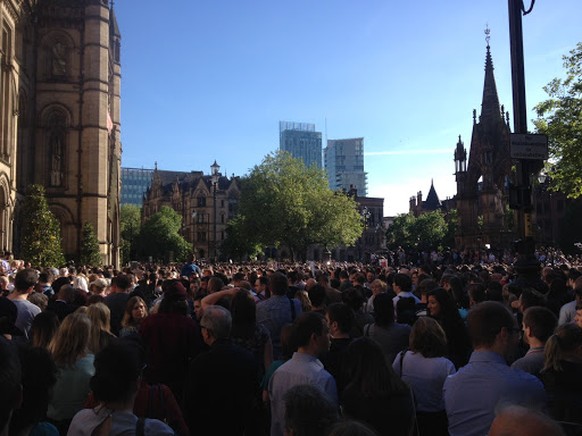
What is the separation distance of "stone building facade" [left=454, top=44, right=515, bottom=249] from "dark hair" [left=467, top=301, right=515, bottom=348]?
4881cm

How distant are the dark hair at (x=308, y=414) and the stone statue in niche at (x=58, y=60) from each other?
39.3 meters

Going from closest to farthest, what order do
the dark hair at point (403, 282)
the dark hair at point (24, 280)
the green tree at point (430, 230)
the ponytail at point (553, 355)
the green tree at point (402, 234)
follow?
the ponytail at point (553, 355)
the dark hair at point (24, 280)
the dark hair at point (403, 282)
the green tree at point (430, 230)
the green tree at point (402, 234)

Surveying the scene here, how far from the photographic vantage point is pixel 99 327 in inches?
231

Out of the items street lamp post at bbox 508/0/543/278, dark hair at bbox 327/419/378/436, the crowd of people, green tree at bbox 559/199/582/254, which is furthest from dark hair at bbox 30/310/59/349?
green tree at bbox 559/199/582/254

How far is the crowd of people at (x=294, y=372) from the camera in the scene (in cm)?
330

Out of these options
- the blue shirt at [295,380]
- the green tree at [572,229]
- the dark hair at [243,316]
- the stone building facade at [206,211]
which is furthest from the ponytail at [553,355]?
the stone building facade at [206,211]

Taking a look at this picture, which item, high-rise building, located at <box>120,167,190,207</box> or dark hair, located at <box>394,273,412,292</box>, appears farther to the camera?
high-rise building, located at <box>120,167,190,207</box>

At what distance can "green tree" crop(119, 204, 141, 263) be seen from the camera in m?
78.9

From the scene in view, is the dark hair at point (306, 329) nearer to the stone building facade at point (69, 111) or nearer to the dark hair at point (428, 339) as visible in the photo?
the dark hair at point (428, 339)

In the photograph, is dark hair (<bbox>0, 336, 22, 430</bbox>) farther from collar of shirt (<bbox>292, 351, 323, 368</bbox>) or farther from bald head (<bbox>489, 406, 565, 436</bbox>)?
collar of shirt (<bbox>292, 351, 323, 368</bbox>)

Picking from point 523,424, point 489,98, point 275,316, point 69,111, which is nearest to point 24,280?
point 275,316

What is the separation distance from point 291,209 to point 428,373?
2034 inches

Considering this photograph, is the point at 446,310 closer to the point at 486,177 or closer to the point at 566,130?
the point at 566,130

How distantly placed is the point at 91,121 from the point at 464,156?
3900 centimetres
